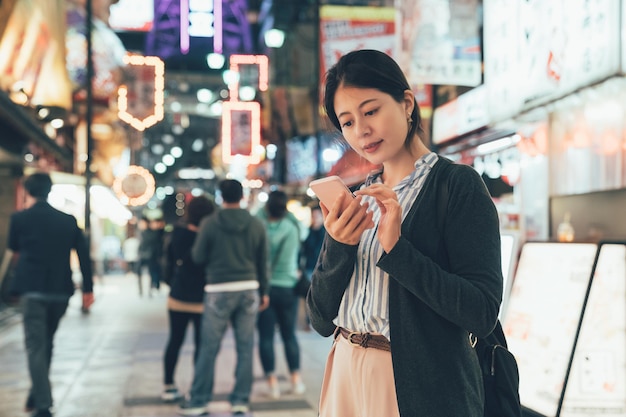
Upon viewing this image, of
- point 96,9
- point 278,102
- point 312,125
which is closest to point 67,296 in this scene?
point 312,125

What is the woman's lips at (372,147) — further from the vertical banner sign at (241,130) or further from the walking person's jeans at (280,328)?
the vertical banner sign at (241,130)

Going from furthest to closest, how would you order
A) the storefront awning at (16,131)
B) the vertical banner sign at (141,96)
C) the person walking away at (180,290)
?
the vertical banner sign at (141,96) < the storefront awning at (16,131) < the person walking away at (180,290)

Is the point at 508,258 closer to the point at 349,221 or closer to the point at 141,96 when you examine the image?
the point at 349,221

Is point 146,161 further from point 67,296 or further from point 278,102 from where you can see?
point 67,296

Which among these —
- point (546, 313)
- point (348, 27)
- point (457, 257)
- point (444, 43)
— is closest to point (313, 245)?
point (348, 27)

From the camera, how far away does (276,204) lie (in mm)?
7664

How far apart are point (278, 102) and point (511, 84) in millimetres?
22625

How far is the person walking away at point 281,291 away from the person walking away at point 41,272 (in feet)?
6.93

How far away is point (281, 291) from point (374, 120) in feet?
19.0

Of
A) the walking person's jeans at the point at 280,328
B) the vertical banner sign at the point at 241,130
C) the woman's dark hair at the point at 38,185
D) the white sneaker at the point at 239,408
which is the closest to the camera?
the woman's dark hair at the point at 38,185

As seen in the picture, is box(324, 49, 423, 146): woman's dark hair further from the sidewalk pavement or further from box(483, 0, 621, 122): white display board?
the sidewalk pavement

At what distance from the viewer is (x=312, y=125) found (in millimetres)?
23062

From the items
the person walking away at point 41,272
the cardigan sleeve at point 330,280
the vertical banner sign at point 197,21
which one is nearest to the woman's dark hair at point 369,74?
the cardigan sleeve at point 330,280

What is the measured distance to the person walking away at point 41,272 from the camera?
606cm
